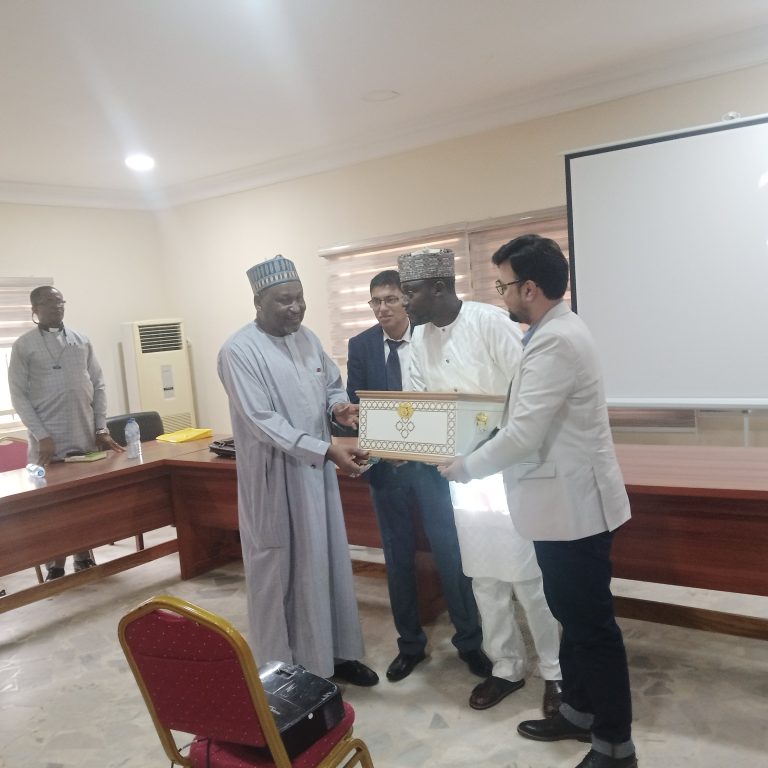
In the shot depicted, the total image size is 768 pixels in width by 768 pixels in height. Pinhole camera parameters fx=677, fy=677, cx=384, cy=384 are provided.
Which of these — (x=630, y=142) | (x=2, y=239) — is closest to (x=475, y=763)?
(x=630, y=142)

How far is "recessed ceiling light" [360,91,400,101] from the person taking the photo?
12.7ft

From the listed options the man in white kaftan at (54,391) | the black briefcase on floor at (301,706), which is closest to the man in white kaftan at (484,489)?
the black briefcase on floor at (301,706)

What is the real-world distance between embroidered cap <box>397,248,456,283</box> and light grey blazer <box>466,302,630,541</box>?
1.75 ft

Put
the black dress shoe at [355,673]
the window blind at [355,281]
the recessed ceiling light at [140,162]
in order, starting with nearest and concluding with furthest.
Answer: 1. the black dress shoe at [355,673]
2. the recessed ceiling light at [140,162]
3. the window blind at [355,281]

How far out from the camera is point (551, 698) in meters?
2.20

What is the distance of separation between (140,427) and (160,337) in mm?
1769

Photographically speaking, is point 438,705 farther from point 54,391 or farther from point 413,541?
point 54,391

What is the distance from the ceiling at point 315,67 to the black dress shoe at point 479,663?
259 cm

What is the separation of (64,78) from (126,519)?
7.21ft

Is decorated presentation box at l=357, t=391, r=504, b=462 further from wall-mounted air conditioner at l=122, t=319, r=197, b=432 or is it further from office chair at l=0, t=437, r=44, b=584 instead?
wall-mounted air conditioner at l=122, t=319, r=197, b=432

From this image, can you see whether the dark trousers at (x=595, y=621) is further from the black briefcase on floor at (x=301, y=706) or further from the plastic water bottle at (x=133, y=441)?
the plastic water bottle at (x=133, y=441)

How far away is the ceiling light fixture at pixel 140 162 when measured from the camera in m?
4.78

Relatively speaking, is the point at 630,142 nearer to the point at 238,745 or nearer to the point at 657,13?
the point at 657,13

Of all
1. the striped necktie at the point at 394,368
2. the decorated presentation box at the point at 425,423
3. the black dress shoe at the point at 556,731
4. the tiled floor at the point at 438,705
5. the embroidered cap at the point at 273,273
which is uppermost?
the embroidered cap at the point at 273,273
